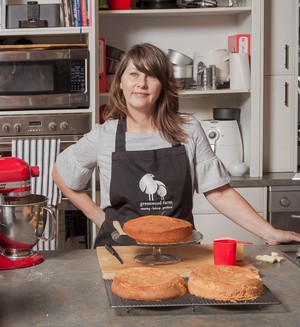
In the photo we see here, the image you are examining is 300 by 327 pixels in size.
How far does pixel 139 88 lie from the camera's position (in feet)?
8.00

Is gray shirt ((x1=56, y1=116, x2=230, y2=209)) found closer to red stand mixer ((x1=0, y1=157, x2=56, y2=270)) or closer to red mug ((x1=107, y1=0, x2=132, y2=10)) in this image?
red stand mixer ((x1=0, y1=157, x2=56, y2=270))

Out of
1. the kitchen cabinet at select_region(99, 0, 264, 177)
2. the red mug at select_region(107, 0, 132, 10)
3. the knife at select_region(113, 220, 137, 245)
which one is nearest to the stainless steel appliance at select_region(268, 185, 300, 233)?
the kitchen cabinet at select_region(99, 0, 264, 177)

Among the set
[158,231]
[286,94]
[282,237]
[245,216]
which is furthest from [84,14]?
[158,231]

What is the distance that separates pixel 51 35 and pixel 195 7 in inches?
33.3

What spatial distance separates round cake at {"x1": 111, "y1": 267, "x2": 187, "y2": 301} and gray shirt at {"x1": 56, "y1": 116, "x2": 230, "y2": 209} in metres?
0.86

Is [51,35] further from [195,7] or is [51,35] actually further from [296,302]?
[296,302]

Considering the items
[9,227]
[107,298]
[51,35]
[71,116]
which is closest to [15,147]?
[71,116]

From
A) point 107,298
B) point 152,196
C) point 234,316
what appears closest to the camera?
point 234,316

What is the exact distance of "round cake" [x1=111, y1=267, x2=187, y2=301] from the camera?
62.4 inches

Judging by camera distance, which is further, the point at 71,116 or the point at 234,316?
the point at 71,116

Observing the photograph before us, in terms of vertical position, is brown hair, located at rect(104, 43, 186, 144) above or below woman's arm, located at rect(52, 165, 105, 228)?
above

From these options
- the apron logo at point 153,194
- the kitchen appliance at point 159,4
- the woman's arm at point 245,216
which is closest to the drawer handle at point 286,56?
the kitchen appliance at point 159,4

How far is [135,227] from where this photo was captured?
1910 mm

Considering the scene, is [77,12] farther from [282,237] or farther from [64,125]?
[282,237]
